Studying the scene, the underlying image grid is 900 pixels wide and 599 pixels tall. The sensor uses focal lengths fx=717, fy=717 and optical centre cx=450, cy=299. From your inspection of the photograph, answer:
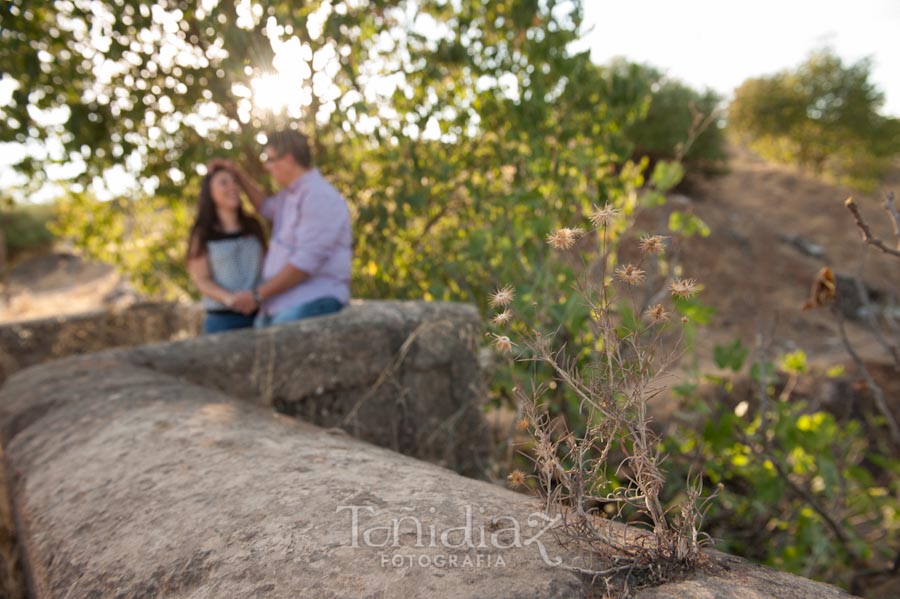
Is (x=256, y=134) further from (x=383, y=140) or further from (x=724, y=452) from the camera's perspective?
(x=724, y=452)

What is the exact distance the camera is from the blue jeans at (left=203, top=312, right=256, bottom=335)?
3457 mm

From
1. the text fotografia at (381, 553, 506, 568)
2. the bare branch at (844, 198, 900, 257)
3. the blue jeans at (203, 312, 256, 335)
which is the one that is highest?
the bare branch at (844, 198, 900, 257)

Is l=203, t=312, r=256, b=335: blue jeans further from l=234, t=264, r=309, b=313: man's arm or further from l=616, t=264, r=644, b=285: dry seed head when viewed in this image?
l=616, t=264, r=644, b=285: dry seed head

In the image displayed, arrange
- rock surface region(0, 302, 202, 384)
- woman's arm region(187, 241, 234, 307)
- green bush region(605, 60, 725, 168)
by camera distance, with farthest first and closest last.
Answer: green bush region(605, 60, 725, 168) → rock surface region(0, 302, 202, 384) → woman's arm region(187, 241, 234, 307)

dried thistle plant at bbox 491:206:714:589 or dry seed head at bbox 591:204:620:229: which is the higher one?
dry seed head at bbox 591:204:620:229

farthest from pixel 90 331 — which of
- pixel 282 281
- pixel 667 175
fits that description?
pixel 667 175

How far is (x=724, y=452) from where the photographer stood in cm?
331

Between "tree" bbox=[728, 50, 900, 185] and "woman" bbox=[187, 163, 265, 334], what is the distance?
1958 centimetres

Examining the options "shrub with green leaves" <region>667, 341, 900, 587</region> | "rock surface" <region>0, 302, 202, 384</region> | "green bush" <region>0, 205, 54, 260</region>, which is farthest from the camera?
"green bush" <region>0, 205, 54, 260</region>

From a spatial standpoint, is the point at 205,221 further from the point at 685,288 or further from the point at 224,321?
the point at 685,288

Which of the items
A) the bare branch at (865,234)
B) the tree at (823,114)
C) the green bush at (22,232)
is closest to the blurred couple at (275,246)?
the bare branch at (865,234)

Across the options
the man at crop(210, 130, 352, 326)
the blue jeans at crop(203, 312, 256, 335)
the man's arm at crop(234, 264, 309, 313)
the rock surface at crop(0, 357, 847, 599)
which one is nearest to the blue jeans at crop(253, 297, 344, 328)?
the man at crop(210, 130, 352, 326)

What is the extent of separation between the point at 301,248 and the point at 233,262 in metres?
0.63

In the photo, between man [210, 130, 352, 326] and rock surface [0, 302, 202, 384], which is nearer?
man [210, 130, 352, 326]
